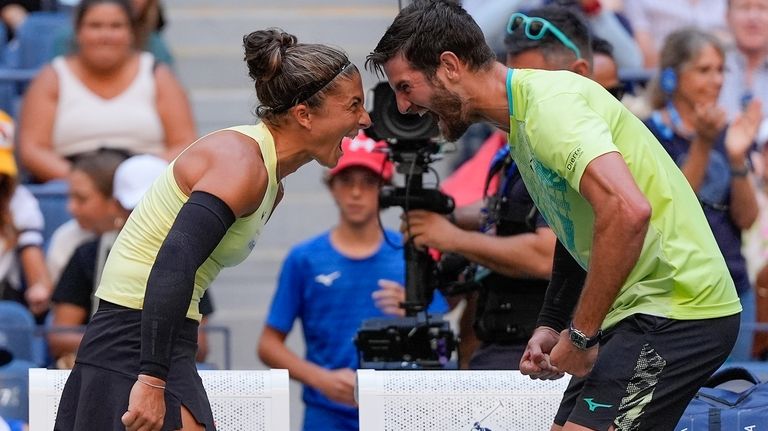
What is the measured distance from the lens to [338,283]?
17.3 ft

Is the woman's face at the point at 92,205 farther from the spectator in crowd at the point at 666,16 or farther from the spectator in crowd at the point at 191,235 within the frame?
the spectator in crowd at the point at 666,16

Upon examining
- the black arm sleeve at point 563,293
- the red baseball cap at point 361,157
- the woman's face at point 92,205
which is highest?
the red baseball cap at point 361,157

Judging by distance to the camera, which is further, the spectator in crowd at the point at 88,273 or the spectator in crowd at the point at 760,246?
the spectator in crowd at the point at 760,246

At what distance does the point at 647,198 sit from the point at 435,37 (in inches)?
25.0

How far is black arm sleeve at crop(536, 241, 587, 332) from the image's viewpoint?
3568 millimetres

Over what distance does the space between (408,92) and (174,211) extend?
2.07ft

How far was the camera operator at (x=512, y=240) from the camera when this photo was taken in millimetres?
4348

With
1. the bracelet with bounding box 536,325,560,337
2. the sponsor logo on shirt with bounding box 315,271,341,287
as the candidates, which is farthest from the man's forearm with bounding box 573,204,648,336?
the sponsor logo on shirt with bounding box 315,271,341,287

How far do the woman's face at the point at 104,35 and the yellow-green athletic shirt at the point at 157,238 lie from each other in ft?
10.4

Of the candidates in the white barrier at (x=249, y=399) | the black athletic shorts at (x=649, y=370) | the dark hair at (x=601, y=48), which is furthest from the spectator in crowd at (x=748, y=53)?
the black athletic shorts at (x=649, y=370)

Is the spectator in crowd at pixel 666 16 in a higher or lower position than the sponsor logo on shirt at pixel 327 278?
higher

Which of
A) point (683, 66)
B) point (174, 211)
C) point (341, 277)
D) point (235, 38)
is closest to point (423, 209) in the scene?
point (341, 277)

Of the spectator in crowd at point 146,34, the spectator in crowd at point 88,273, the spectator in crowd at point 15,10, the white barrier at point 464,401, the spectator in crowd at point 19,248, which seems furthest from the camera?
the spectator in crowd at point 15,10

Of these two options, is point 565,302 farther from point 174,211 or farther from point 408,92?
point 174,211
